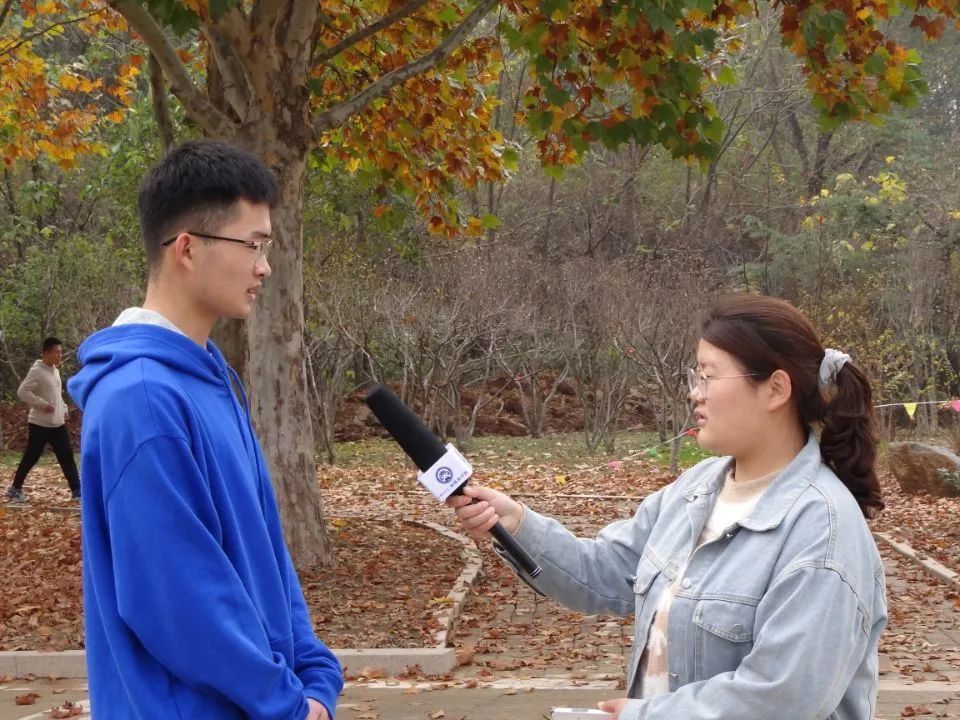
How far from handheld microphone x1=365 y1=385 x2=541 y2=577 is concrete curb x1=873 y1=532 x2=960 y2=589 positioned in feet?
28.0

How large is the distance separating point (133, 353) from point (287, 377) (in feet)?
22.4

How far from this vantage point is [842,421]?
2623 mm

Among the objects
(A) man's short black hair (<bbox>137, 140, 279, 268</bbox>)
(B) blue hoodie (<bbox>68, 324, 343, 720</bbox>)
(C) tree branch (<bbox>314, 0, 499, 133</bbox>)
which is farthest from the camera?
(C) tree branch (<bbox>314, 0, 499, 133</bbox>)

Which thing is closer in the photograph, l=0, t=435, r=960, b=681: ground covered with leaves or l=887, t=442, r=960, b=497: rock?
l=0, t=435, r=960, b=681: ground covered with leaves

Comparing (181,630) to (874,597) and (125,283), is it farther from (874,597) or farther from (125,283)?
(125,283)

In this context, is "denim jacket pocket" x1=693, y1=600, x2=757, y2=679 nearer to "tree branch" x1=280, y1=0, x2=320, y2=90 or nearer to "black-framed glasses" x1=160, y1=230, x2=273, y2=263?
"black-framed glasses" x1=160, y1=230, x2=273, y2=263

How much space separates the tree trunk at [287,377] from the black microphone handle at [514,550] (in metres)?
6.52

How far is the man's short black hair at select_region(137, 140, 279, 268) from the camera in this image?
2799mm

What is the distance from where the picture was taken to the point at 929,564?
11.0 meters

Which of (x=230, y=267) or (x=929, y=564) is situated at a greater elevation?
(x=230, y=267)

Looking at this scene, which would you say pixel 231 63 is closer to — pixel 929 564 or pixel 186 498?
pixel 186 498

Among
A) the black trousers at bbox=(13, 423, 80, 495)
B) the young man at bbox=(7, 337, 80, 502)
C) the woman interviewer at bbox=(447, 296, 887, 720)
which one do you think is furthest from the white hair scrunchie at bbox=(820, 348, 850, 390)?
Result: the black trousers at bbox=(13, 423, 80, 495)

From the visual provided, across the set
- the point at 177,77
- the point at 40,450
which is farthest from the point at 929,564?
the point at 40,450

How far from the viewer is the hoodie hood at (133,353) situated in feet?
8.43
